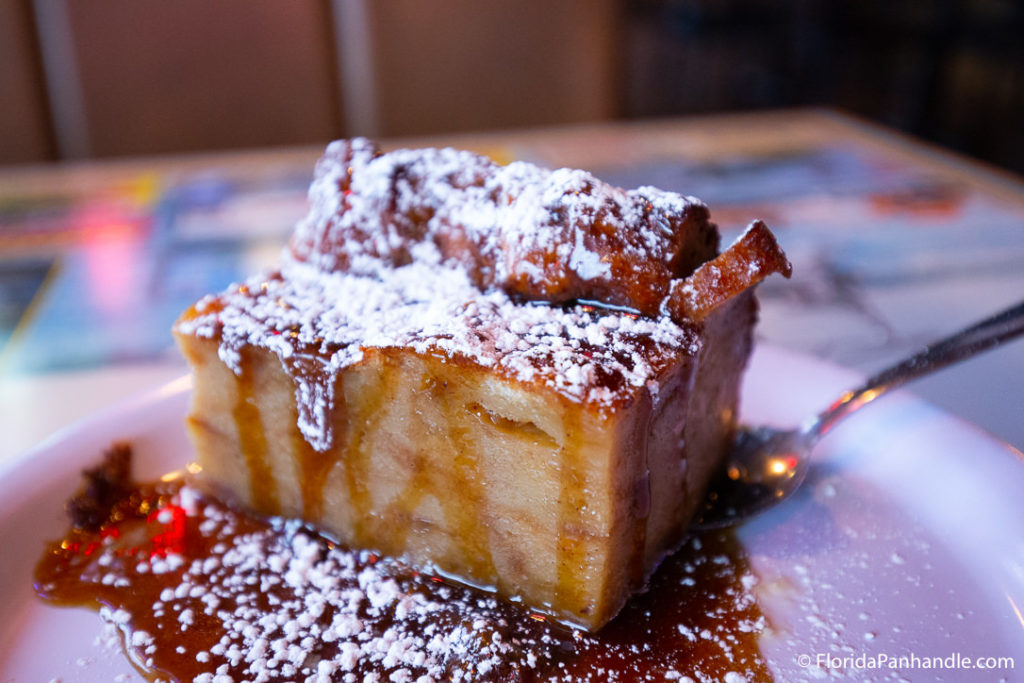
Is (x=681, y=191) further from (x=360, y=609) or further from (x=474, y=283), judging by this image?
(x=360, y=609)

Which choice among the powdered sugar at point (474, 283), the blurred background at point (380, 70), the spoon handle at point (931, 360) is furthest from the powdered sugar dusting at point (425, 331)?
the blurred background at point (380, 70)

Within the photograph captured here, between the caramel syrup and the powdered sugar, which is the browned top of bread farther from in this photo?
the caramel syrup

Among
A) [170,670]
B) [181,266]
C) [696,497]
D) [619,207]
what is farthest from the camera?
[181,266]

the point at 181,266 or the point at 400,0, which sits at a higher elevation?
the point at 400,0

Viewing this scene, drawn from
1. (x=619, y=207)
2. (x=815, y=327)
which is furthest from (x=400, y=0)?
(x=619, y=207)

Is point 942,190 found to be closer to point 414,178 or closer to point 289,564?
point 414,178

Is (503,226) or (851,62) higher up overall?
(503,226)

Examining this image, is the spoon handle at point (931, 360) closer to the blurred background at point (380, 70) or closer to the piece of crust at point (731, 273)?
the piece of crust at point (731, 273)

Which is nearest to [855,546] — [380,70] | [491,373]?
[491,373]
